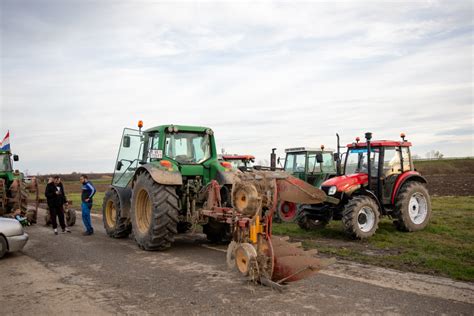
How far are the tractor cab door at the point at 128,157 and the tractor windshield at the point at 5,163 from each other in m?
6.75

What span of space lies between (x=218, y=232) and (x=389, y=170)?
4.48 metres

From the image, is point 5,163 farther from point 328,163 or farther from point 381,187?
point 381,187

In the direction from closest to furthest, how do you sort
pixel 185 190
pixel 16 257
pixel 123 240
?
pixel 16 257 → pixel 185 190 → pixel 123 240

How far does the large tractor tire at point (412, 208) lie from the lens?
10.0 m

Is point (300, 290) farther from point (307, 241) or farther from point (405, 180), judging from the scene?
point (405, 180)

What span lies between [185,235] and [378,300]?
633 centimetres

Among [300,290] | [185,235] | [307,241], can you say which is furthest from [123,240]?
[300,290]

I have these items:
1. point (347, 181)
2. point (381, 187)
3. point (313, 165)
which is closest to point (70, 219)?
point (313, 165)

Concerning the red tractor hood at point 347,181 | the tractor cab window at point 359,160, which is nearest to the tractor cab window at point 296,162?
the tractor cab window at point 359,160

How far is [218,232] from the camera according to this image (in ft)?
30.3

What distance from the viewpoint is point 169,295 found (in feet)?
17.7

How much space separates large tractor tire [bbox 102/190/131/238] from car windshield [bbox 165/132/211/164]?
85.7 inches

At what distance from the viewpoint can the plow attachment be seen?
217 inches

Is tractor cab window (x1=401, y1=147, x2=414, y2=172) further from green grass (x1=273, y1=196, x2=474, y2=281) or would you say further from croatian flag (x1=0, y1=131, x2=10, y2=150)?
croatian flag (x1=0, y1=131, x2=10, y2=150)
